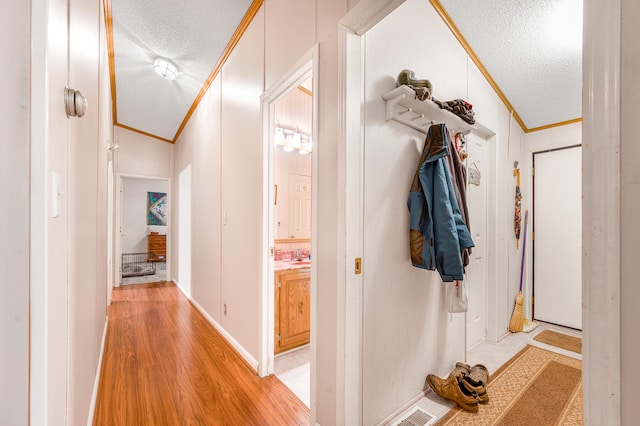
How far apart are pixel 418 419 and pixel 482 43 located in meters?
2.87

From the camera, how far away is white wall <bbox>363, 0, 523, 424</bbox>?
143 centimetres

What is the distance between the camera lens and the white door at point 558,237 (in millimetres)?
3096

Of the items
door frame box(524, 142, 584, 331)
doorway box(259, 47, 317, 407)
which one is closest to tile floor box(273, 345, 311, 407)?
doorway box(259, 47, 317, 407)

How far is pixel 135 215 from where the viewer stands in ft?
22.4

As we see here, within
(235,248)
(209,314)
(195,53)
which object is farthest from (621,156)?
(209,314)

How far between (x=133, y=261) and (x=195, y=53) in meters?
6.23

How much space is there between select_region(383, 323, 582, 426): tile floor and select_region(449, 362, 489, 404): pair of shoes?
6.7 inches

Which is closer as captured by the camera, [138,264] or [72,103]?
[72,103]

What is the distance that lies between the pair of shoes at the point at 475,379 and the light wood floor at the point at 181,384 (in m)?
1.08

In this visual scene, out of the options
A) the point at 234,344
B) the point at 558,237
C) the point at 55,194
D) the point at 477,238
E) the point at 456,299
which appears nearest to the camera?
the point at 55,194

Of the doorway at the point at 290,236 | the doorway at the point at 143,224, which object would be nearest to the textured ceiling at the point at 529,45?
the doorway at the point at 290,236

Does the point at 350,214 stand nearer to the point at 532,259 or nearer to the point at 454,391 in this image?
the point at 454,391

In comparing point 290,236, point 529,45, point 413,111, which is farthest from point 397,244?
point 529,45

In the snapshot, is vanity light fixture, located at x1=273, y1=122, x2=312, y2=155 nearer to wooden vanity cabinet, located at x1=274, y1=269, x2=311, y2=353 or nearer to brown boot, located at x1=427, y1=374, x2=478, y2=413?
wooden vanity cabinet, located at x1=274, y1=269, x2=311, y2=353
